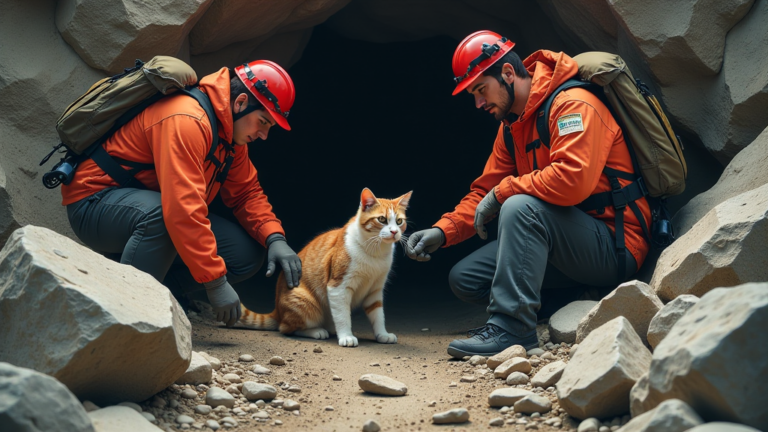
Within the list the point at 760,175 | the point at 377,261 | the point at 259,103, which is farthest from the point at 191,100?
the point at 760,175

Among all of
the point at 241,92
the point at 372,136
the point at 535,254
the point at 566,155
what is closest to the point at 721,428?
the point at 535,254

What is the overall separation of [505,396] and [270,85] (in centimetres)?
233

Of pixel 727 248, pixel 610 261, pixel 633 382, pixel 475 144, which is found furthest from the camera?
pixel 475 144

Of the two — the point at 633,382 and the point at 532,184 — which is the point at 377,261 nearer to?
the point at 532,184

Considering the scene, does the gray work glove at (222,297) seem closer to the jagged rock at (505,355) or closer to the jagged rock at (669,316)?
the jagged rock at (505,355)

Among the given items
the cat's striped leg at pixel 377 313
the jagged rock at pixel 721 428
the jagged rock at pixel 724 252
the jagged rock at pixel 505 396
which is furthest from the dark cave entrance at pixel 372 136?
the jagged rock at pixel 721 428

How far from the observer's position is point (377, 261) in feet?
16.1

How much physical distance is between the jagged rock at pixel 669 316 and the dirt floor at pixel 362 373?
0.55m

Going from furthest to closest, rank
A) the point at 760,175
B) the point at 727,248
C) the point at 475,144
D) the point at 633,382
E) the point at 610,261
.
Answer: the point at 475,144
the point at 610,261
the point at 760,175
the point at 727,248
the point at 633,382

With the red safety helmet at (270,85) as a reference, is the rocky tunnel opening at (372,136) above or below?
below

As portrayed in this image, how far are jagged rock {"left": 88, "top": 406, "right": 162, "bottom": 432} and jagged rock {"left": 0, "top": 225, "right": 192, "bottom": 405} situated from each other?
0.57 feet

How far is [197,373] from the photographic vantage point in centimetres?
Result: 337

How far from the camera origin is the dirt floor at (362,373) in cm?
312

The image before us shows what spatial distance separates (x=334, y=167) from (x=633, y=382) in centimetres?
686
